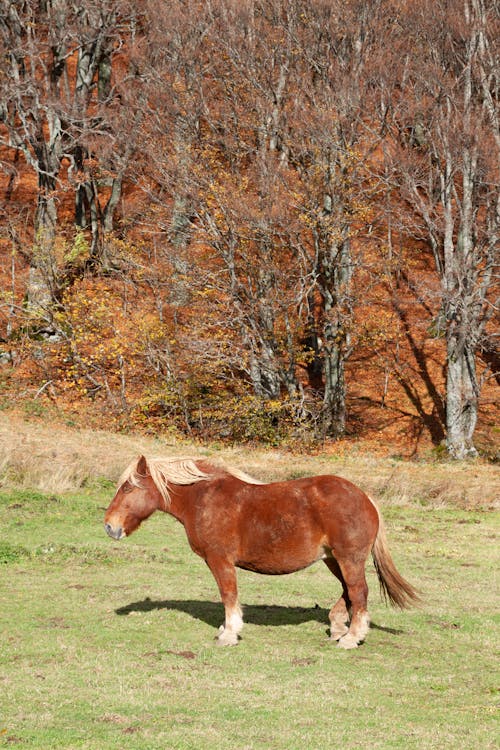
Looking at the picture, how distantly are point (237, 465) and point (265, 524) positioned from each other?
47.3 ft

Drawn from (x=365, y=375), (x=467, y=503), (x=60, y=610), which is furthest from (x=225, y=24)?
(x=60, y=610)

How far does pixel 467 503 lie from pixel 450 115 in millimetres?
13993

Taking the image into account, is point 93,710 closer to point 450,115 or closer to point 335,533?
point 335,533

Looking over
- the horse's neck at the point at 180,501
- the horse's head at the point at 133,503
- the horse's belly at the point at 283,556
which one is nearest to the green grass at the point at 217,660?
the horse's belly at the point at 283,556

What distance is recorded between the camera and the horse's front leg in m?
9.78

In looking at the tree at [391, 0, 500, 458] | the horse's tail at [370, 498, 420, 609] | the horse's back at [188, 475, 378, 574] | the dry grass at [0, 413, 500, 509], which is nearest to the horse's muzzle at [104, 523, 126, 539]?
the horse's back at [188, 475, 378, 574]

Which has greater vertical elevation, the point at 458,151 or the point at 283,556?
the point at 458,151

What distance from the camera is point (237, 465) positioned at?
79.7ft

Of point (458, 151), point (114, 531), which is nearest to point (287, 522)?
point (114, 531)

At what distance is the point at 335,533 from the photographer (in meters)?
9.73

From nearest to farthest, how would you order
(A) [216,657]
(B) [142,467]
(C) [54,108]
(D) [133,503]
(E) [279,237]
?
(A) [216,657] < (D) [133,503] < (B) [142,467] < (E) [279,237] < (C) [54,108]

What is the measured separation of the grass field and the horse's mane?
171 centimetres

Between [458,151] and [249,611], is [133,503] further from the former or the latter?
[458,151]

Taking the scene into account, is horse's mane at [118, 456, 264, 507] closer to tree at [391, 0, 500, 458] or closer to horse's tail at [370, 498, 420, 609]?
horse's tail at [370, 498, 420, 609]
